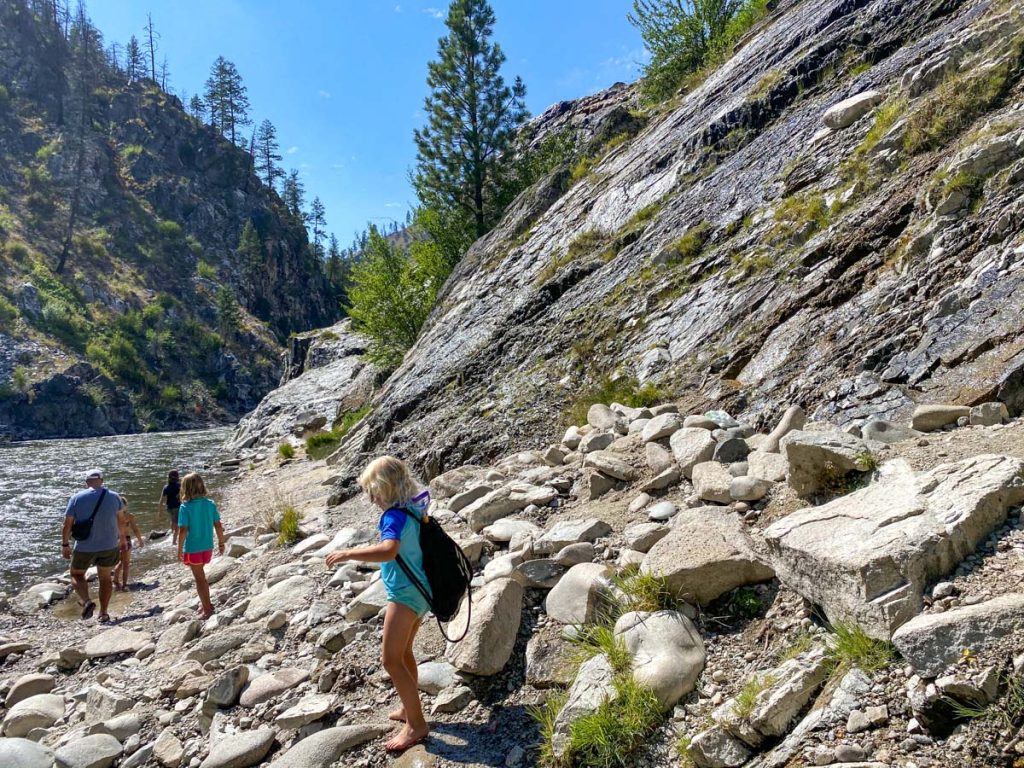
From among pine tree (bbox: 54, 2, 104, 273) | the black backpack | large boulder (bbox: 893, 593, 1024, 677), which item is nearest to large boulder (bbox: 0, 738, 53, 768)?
the black backpack

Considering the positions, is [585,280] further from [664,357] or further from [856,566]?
[856,566]

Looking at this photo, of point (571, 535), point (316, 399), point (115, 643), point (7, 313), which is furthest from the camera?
point (7, 313)

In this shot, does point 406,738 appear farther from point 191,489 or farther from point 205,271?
point 205,271

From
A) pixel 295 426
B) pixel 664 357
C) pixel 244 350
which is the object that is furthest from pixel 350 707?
pixel 244 350

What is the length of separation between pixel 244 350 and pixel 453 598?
96.1 meters

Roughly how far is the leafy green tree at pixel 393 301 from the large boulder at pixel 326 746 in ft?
77.5

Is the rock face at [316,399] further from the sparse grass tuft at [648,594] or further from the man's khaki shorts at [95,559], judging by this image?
the sparse grass tuft at [648,594]

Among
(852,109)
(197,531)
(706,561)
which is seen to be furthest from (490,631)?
(852,109)

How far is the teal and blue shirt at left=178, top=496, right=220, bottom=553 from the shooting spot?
27.9 ft

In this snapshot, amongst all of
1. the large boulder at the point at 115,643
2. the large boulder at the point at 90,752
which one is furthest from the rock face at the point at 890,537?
the large boulder at the point at 115,643

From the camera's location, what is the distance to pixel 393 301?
27922 mm

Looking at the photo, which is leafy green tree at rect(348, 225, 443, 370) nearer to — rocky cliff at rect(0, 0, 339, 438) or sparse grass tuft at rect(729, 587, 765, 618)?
sparse grass tuft at rect(729, 587, 765, 618)

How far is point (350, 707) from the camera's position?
4566 mm

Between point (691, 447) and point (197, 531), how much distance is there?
713cm
